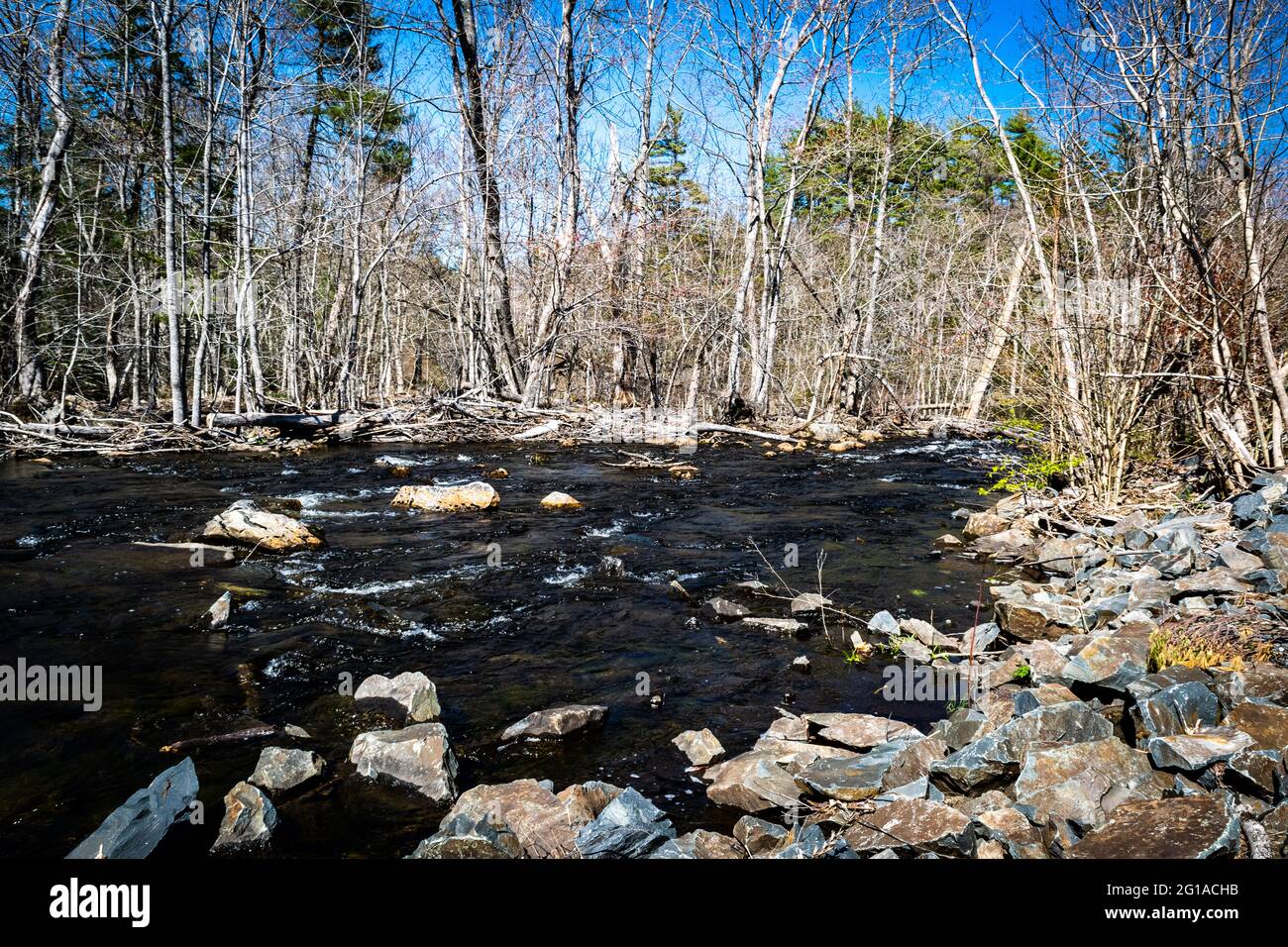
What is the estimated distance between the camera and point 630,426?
15023mm

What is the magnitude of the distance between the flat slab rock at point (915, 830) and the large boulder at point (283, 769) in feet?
6.95

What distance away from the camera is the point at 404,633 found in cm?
436

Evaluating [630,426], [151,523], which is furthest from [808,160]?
[151,523]

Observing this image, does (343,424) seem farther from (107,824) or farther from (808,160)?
(808,160)

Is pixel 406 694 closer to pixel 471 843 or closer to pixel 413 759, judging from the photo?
pixel 413 759

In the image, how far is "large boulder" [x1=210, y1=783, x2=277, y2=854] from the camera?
234 centimetres

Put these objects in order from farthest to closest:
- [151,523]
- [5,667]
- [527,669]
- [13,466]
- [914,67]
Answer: [914,67] < [13,466] < [151,523] < [527,669] < [5,667]

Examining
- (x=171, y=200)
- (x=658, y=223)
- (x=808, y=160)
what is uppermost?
(x=808, y=160)

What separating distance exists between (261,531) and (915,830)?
229 inches

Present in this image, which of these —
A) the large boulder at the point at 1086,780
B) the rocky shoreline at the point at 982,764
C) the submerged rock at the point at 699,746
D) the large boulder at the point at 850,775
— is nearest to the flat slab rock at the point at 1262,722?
the rocky shoreline at the point at 982,764

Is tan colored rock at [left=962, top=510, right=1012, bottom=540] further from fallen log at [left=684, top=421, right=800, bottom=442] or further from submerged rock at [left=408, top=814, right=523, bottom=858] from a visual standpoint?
fallen log at [left=684, top=421, right=800, bottom=442]

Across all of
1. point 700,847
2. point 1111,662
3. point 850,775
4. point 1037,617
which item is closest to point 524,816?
point 700,847

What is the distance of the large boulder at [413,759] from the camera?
8.93ft

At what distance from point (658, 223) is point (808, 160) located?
4.51 metres
